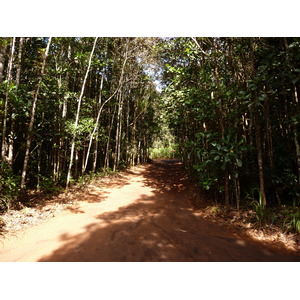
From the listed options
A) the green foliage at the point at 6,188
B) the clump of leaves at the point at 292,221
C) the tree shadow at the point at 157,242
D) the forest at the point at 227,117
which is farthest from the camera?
the green foliage at the point at 6,188

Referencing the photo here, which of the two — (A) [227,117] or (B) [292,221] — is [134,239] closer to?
(B) [292,221]

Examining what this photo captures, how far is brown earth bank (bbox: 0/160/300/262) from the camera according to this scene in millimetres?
2324

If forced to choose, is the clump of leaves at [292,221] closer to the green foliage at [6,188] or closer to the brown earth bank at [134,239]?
the brown earth bank at [134,239]

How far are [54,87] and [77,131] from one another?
61.4 inches

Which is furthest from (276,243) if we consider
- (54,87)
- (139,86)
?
(139,86)

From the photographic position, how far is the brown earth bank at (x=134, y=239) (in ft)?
7.63

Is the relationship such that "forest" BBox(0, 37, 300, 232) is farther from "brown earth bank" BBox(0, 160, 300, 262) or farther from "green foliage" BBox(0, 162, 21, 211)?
"brown earth bank" BBox(0, 160, 300, 262)

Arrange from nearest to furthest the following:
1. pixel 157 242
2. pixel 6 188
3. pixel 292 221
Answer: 1. pixel 157 242
2. pixel 292 221
3. pixel 6 188

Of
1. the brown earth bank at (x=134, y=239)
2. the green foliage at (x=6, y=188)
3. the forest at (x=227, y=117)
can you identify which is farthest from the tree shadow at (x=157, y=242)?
the green foliage at (x=6, y=188)

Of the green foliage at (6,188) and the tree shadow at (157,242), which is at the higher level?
the green foliage at (6,188)

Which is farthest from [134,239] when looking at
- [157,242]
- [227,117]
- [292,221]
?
[227,117]

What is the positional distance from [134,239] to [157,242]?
0.40m

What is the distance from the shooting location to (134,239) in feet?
9.02

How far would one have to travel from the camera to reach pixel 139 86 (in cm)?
1233
